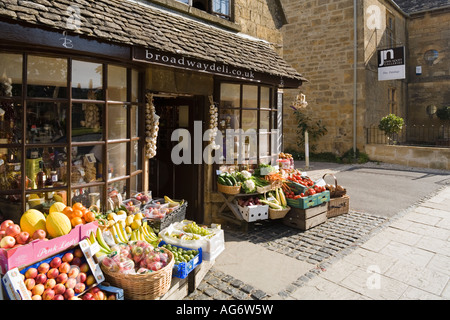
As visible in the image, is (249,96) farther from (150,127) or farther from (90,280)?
(90,280)

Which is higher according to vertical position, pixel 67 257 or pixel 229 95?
pixel 229 95

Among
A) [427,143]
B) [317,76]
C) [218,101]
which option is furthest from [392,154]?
[218,101]

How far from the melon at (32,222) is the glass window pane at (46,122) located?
0.92 meters

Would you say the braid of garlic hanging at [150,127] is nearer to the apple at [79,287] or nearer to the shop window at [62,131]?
the shop window at [62,131]

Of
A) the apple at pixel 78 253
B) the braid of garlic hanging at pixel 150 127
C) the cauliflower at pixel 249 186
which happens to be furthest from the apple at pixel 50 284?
the cauliflower at pixel 249 186

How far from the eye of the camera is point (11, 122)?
12.6 feet

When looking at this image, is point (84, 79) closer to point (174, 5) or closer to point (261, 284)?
point (174, 5)

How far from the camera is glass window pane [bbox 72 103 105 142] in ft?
13.9

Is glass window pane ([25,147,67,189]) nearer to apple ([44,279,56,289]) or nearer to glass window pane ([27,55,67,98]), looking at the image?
glass window pane ([27,55,67,98])

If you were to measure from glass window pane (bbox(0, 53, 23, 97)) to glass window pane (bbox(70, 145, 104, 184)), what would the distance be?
932 millimetres

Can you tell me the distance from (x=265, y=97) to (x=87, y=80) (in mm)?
4117

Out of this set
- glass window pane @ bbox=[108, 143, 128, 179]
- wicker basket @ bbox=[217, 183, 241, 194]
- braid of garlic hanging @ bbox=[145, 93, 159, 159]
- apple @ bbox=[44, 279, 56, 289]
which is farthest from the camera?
wicker basket @ bbox=[217, 183, 241, 194]

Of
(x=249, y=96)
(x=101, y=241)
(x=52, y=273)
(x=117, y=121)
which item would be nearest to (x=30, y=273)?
(x=52, y=273)

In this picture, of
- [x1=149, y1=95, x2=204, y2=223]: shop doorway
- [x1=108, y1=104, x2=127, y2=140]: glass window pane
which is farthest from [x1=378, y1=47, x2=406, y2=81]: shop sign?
[x1=108, y1=104, x2=127, y2=140]: glass window pane
